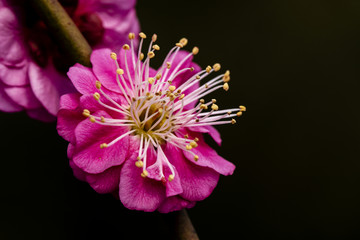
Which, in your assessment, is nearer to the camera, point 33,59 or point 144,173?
point 144,173

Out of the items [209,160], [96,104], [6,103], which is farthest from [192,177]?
[6,103]

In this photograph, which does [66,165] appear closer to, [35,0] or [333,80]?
[35,0]

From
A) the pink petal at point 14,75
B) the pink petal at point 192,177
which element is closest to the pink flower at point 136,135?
the pink petal at point 192,177

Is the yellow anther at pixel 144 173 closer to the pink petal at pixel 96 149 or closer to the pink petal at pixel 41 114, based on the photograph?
the pink petal at pixel 96 149

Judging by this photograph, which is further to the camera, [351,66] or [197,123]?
[351,66]

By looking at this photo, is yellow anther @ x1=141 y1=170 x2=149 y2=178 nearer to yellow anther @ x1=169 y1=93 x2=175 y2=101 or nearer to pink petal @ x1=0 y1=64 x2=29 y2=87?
yellow anther @ x1=169 y1=93 x2=175 y2=101

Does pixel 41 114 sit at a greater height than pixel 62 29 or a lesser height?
lesser

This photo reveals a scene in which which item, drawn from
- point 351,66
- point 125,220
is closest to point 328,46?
point 351,66

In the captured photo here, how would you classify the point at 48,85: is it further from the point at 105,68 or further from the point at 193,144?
the point at 193,144
